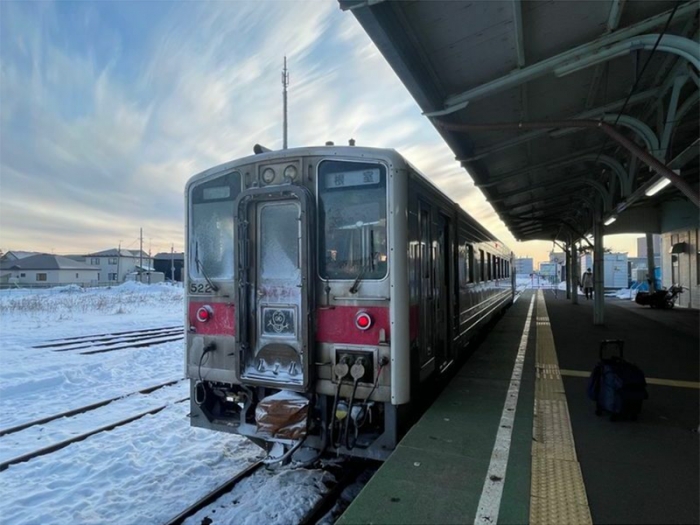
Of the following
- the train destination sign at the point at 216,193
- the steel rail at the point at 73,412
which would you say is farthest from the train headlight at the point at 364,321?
the steel rail at the point at 73,412

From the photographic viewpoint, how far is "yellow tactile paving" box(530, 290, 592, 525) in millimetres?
2693

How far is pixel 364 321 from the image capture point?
12.3 ft

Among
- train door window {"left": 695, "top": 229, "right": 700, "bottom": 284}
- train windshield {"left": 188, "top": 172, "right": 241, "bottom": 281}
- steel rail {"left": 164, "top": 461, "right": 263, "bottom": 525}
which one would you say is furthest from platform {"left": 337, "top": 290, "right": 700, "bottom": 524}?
train door window {"left": 695, "top": 229, "right": 700, "bottom": 284}

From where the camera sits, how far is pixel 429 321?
475cm

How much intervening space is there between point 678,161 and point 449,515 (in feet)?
17.7

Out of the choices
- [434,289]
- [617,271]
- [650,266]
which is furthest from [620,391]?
[617,271]

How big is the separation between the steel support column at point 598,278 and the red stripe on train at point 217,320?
37.0ft

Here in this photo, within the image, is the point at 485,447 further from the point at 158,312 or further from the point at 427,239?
the point at 158,312

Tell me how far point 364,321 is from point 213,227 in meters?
1.93

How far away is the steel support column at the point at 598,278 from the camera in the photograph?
12164 millimetres

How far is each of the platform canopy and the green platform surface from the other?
131 inches

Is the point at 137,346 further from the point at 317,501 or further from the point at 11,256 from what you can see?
the point at 11,256

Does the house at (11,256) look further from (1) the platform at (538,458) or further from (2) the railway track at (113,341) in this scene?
(1) the platform at (538,458)

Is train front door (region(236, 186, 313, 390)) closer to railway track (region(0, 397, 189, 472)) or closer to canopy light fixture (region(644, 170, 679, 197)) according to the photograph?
railway track (region(0, 397, 189, 472))
